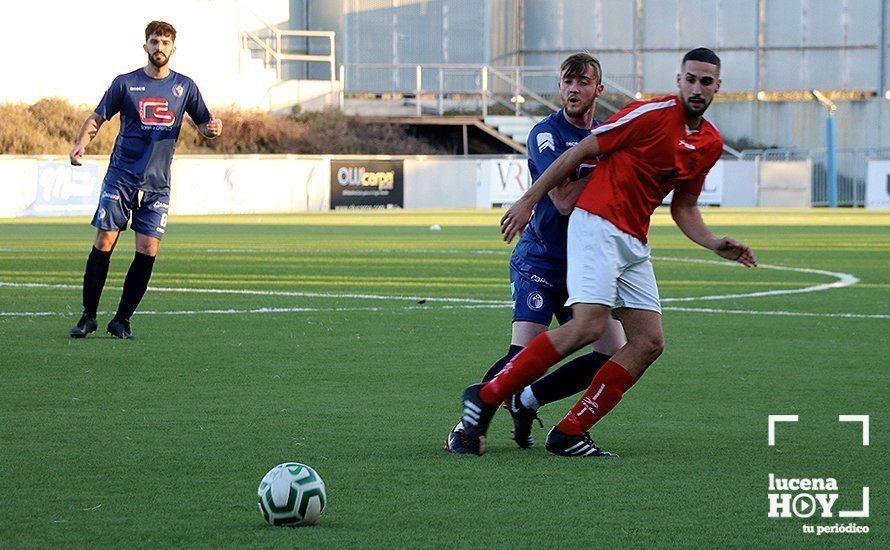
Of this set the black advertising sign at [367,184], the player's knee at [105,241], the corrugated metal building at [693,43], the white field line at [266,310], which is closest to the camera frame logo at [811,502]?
the player's knee at [105,241]

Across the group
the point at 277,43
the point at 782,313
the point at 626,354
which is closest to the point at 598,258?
the point at 626,354

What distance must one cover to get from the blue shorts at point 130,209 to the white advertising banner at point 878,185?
38675 mm

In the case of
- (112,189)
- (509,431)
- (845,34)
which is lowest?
(509,431)

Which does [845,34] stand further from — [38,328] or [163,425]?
[163,425]

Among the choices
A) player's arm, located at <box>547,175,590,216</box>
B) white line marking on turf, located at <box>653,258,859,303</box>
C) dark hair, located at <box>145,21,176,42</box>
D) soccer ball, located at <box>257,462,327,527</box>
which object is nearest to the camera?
soccer ball, located at <box>257,462,327,527</box>

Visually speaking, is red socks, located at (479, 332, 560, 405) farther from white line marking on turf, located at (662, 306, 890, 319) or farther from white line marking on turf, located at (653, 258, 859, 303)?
white line marking on turf, located at (653, 258, 859, 303)

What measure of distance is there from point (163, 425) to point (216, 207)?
31401mm

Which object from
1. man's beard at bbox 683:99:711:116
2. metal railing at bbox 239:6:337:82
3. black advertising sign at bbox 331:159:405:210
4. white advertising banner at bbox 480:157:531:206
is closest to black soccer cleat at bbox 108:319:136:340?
man's beard at bbox 683:99:711:116

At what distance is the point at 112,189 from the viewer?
421 inches

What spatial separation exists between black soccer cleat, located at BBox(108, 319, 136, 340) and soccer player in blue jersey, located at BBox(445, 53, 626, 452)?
14.4 feet

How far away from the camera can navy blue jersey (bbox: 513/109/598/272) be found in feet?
21.8

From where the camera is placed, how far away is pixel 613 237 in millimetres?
6164

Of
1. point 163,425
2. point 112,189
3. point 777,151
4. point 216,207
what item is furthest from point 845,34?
point 163,425

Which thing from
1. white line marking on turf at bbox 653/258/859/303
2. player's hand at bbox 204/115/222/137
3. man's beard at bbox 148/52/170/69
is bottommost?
white line marking on turf at bbox 653/258/859/303
